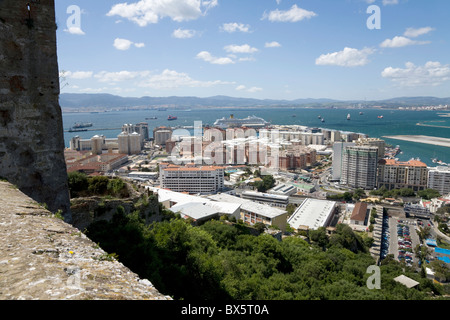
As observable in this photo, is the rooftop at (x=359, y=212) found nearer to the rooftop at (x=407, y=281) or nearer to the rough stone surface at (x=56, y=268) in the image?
the rooftop at (x=407, y=281)

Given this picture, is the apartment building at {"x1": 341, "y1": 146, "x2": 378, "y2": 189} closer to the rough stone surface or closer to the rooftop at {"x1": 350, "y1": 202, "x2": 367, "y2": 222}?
the rooftop at {"x1": 350, "y1": 202, "x2": 367, "y2": 222}

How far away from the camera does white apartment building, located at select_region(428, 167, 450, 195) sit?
Answer: 22750 mm

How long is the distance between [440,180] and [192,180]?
1749cm

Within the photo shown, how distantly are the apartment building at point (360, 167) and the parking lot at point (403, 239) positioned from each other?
6.39 metres

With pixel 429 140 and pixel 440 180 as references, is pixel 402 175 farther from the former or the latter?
pixel 429 140

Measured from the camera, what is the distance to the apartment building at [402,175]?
24047 millimetres

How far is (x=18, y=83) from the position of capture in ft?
9.53

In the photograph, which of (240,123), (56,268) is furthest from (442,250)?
(240,123)

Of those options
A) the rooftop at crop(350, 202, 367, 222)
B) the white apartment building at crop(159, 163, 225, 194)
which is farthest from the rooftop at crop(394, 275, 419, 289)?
the white apartment building at crop(159, 163, 225, 194)

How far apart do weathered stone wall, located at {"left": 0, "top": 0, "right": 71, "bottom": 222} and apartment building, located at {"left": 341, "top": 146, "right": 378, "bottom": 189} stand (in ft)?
79.8

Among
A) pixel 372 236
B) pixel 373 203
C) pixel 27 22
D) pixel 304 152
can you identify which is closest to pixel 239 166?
pixel 304 152
